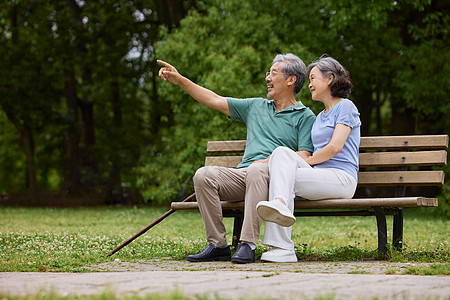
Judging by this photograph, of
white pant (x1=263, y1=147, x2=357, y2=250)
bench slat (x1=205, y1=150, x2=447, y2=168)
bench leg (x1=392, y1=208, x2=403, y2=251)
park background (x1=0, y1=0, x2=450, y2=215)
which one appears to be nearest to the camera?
white pant (x1=263, y1=147, x2=357, y2=250)

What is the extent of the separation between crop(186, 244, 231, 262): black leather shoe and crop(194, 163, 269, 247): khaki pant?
0.13 feet

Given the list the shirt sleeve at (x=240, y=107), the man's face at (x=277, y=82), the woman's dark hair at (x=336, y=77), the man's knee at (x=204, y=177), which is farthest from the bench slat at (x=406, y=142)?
the man's knee at (x=204, y=177)

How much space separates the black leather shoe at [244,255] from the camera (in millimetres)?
4617

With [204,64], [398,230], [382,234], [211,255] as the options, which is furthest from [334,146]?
[204,64]

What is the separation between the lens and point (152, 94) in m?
24.6

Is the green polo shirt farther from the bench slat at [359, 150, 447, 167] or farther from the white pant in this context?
the bench slat at [359, 150, 447, 167]

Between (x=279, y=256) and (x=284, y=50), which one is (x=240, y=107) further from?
(x=284, y=50)

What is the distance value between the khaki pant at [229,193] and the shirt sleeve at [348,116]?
0.73 m

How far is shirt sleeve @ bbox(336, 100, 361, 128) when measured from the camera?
16.6 ft

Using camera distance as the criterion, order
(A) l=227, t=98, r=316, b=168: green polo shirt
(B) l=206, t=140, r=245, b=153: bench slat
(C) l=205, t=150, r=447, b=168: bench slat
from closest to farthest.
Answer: (C) l=205, t=150, r=447, b=168: bench slat → (A) l=227, t=98, r=316, b=168: green polo shirt → (B) l=206, t=140, r=245, b=153: bench slat

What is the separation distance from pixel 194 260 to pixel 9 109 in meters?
16.0

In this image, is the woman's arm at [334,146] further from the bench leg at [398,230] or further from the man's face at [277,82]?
the bench leg at [398,230]

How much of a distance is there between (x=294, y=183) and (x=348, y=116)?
0.72 metres

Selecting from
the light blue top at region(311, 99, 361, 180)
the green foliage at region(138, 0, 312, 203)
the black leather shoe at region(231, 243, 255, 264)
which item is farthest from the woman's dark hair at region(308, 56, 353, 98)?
the green foliage at region(138, 0, 312, 203)
